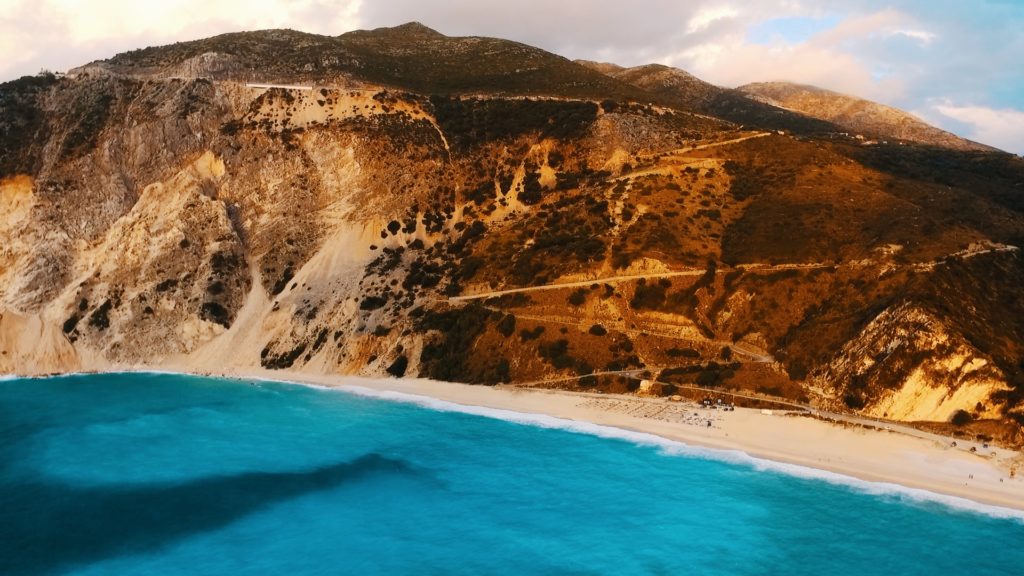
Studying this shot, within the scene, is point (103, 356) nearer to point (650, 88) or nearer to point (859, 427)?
point (859, 427)

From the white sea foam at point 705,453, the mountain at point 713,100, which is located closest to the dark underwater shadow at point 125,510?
the white sea foam at point 705,453

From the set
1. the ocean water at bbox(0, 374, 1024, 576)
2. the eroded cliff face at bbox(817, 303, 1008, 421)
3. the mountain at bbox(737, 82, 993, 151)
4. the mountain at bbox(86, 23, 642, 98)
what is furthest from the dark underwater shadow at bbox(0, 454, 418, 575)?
the mountain at bbox(737, 82, 993, 151)

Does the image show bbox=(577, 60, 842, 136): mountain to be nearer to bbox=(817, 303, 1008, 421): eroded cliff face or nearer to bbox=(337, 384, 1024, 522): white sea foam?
bbox=(817, 303, 1008, 421): eroded cliff face

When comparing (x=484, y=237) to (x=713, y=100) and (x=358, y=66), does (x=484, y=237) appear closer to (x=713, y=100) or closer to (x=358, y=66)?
(x=358, y=66)

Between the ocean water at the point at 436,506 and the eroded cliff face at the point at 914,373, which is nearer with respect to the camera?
the ocean water at the point at 436,506

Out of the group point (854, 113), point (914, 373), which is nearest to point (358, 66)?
point (914, 373)

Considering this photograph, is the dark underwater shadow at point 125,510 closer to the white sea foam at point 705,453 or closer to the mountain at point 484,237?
the white sea foam at point 705,453
